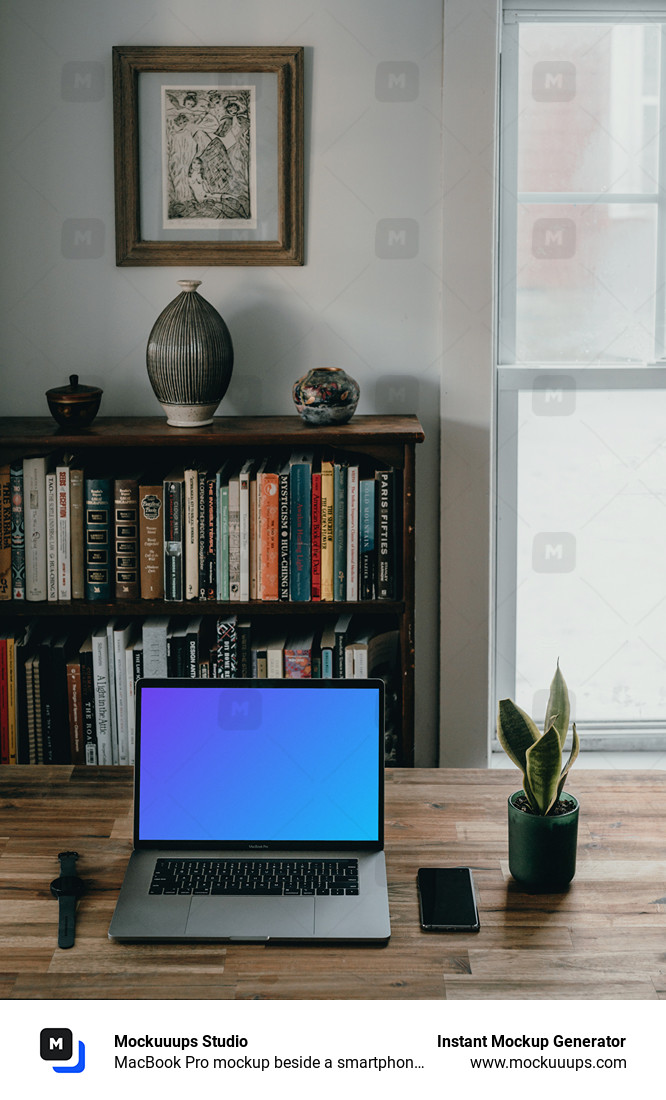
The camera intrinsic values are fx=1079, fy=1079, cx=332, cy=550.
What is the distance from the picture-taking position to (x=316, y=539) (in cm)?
261

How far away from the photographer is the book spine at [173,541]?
2.58 m

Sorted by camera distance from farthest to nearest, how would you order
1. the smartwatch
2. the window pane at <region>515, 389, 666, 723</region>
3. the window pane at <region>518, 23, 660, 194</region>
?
the window pane at <region>515, 389, 666, 723</region>, the window pane at <region>518, 23, 660, 194</region>, the smartwatch

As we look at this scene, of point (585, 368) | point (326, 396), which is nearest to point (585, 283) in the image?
point (585, 368)

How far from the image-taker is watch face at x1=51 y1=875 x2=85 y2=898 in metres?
1.57

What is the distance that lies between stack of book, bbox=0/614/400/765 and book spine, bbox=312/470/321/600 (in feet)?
0.46

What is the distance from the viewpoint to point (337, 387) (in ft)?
8.50

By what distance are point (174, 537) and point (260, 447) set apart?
352mm

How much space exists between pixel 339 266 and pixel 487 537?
0.81 meters

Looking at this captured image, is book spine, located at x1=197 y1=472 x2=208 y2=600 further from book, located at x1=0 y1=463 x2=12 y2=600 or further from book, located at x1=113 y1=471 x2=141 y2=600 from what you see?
book, located at x1=0 y1=463 x2=12 y2=600

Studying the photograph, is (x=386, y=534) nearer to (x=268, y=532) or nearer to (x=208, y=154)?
(x=268, y=532)

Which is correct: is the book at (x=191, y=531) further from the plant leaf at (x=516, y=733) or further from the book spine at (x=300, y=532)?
the plant leaf at (x=516, y=733)

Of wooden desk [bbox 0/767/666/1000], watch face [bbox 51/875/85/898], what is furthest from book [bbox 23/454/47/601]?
watch face [bbox 51/875/85/898]

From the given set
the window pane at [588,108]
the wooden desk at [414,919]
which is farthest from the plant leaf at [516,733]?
the window pane at [588,108]
